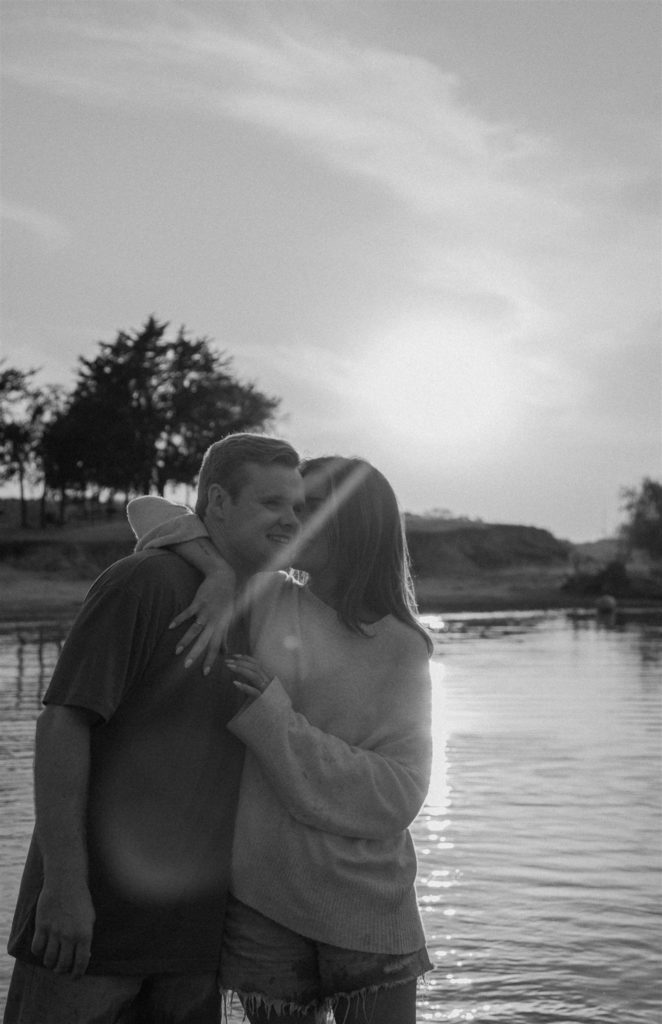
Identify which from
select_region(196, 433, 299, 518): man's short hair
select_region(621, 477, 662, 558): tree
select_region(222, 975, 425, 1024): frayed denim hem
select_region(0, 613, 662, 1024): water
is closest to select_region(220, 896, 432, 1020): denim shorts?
select_region(222, 975, 425, 1024): frayed denim hem

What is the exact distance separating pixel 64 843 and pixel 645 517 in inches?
3456

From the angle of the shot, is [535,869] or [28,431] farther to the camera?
[28,431]

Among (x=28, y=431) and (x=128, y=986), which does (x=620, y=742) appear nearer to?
(x=128, y=986)

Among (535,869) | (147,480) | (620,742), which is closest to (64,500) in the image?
(147,480)

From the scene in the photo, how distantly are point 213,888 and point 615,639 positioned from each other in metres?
33.2

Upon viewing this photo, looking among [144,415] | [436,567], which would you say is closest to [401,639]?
[144,415]

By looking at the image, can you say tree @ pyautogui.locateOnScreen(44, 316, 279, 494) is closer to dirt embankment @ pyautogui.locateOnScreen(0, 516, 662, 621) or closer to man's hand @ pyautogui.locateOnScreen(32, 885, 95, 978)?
dirt embankment @ pyautogui.locateOnScreen(0, 516, 662, 621)

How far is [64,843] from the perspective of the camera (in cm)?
270

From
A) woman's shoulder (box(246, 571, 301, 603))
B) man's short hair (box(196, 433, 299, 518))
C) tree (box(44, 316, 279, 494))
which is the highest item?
tree (box(44, 316, 279, 494))

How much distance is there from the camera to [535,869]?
7520 mm

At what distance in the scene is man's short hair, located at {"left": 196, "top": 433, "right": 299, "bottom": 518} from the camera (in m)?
3.05

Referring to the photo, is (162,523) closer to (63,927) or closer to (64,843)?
(64,843)

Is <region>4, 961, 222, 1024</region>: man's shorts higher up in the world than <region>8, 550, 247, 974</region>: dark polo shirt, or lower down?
lower down

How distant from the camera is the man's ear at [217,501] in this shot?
3111 millimetres
